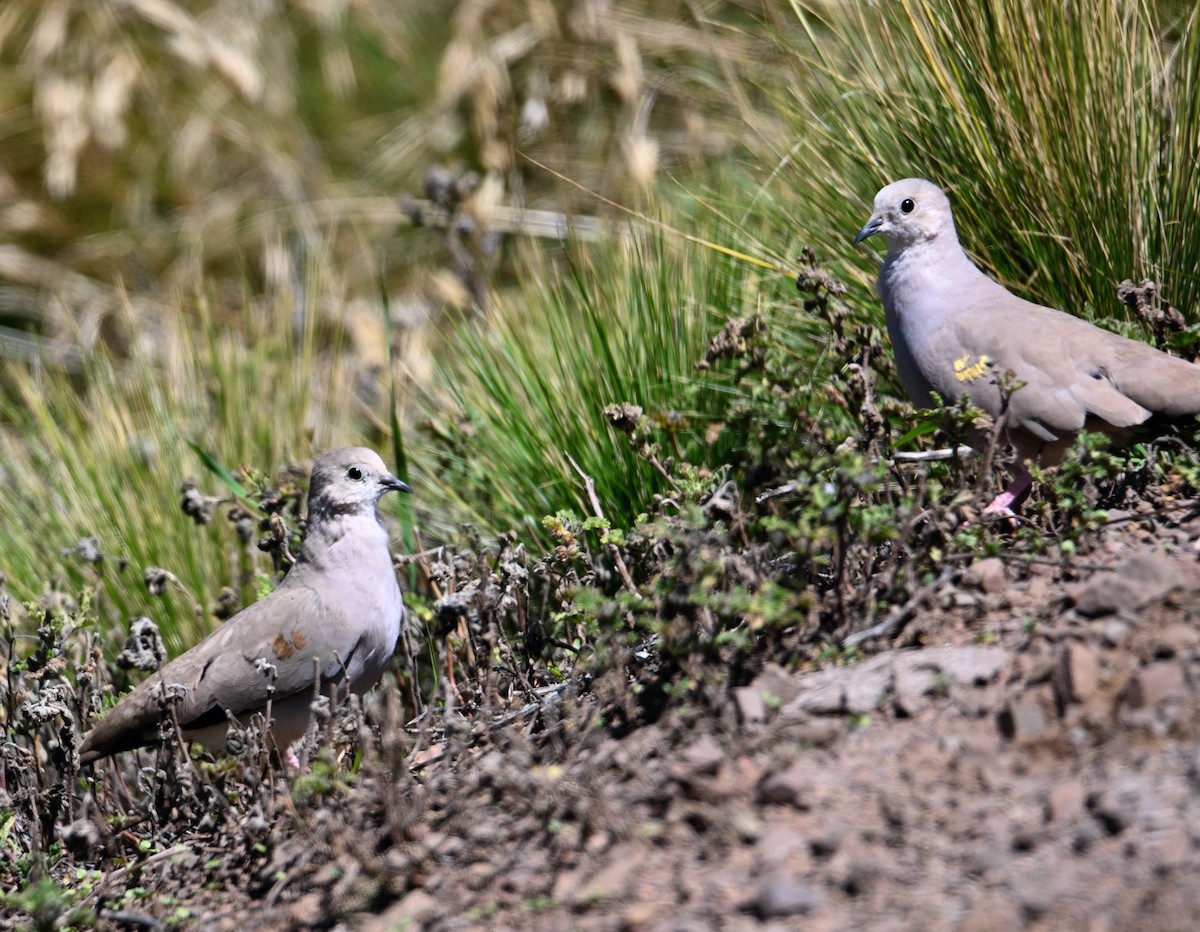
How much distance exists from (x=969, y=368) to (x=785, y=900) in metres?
1.72

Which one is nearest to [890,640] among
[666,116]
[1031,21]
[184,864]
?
[184,864]

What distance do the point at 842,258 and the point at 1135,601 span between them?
6.70 feet

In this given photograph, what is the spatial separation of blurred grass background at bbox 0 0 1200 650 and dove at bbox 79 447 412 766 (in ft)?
1.98

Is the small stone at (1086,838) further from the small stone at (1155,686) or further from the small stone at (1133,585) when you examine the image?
the small stone at (1133,585)

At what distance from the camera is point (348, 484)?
14.0 feet

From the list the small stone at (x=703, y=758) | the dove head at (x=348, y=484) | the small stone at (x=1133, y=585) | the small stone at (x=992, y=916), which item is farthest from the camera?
the dove head at (x=348, y=484)

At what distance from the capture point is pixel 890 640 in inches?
117

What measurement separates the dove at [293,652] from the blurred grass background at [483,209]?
1.98ft

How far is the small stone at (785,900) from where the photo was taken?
7.32ft

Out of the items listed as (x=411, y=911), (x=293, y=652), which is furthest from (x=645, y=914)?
(x=293, y=652)

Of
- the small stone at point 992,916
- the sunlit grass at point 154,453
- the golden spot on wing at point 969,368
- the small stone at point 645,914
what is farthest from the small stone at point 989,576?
the sunlit grass at point 154,453

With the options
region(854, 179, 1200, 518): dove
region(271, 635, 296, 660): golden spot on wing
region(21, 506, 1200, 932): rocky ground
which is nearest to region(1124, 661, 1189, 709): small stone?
region(21, 506, 1200, 932): rocky ground

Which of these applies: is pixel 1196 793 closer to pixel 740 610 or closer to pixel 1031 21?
pixel 740 610

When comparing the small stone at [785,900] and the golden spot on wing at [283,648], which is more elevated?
the golden spot on wing at [283,648]
